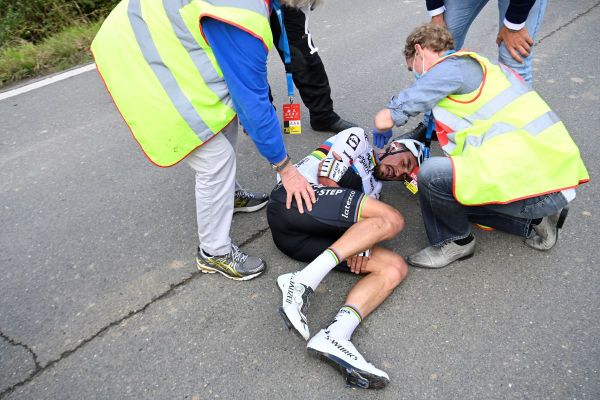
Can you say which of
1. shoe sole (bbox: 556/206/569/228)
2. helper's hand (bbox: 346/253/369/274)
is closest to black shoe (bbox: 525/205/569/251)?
shoe sole (bbox: 556/206/569/228)

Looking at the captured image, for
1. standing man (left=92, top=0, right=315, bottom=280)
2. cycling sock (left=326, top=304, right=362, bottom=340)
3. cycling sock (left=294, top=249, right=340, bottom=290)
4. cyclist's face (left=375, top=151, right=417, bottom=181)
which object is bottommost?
cycling sock (left=326, top=304, right=362, bottom=340)

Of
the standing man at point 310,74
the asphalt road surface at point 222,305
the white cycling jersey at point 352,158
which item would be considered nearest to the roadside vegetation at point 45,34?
the asphalt road surface at point 222,305

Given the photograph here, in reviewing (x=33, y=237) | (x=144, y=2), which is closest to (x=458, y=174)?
(x=144, y=2)

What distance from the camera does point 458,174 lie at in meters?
2.22

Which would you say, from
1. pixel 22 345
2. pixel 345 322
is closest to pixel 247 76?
pixel 345 322

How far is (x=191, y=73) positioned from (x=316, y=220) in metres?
0.92

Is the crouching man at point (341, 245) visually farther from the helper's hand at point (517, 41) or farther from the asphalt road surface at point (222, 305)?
the helper's hand at point (517, 41)

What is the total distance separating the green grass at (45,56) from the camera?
16.5 ft

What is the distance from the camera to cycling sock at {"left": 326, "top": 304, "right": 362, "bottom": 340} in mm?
2152

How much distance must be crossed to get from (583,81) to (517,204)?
8.66 ft

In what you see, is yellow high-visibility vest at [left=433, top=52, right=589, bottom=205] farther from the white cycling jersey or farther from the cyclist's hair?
the white cycling jersey

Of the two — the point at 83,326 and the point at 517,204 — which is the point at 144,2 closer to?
the point at 83,326

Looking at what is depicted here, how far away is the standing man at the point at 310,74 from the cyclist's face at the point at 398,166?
0.97 m

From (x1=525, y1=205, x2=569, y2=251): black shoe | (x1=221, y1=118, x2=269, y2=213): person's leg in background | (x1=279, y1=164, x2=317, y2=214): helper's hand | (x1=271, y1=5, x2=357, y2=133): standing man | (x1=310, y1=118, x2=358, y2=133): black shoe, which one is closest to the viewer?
(x1=279, y1=164, x2=317, y2=214): helper's hand
